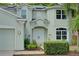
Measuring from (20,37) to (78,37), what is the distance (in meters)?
4.16

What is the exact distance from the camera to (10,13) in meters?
16.4

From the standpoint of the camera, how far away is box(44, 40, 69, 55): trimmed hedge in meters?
13.5

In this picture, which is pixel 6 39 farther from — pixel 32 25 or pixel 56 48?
pixel 56 48

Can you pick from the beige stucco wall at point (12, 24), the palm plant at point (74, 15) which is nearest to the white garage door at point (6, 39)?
the beige stucco wall at point (12, 24)

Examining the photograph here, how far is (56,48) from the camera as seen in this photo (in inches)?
537

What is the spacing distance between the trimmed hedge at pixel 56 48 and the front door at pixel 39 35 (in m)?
1.02

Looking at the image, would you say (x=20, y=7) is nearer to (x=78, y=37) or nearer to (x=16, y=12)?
(x=16, y=12)

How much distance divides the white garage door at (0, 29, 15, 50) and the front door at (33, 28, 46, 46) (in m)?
1.62

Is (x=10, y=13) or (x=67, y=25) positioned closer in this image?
(x=67, y=25)

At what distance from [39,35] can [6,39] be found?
7.47ft

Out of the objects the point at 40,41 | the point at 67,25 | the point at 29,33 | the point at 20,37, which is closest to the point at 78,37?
the point at 67,25

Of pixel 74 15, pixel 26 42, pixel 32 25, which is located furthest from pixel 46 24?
pixel 74 15

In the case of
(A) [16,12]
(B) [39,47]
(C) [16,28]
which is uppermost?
(A) [16,12]

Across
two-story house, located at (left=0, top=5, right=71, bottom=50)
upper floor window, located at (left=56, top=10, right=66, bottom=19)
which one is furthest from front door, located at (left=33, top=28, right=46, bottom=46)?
→ upper floor window, located at (left=56, top=10, right=66, bottom=19)
